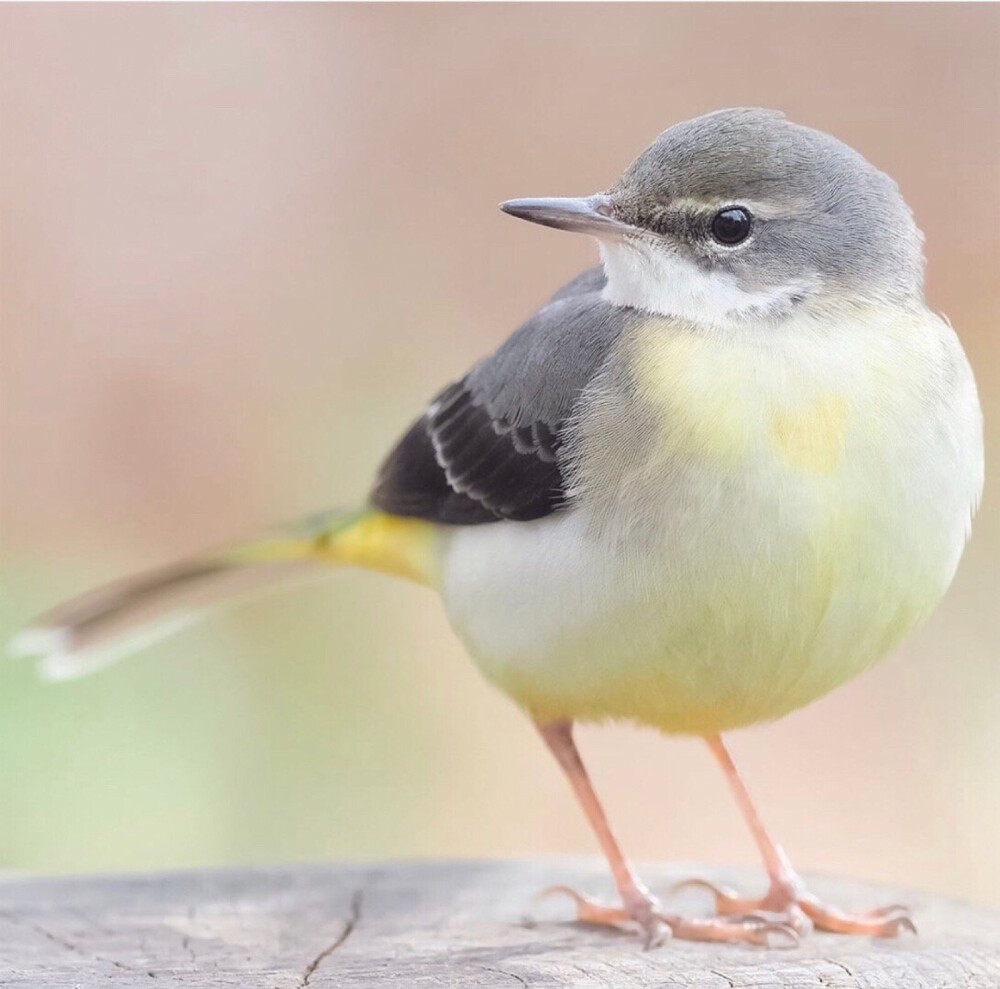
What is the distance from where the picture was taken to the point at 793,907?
5078 millimetres

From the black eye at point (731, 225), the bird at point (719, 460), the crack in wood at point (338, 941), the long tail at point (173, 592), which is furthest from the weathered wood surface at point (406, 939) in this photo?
the black eye at point (731, 225)

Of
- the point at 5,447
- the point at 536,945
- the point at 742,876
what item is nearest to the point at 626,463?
the point at 536,945

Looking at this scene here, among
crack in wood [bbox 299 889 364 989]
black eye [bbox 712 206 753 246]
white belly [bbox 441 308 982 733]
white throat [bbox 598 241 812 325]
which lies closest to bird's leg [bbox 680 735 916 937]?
white belly [bbox 441 308 982 733]

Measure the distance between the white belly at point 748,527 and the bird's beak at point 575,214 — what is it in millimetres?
331

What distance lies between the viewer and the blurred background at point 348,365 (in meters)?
7.95

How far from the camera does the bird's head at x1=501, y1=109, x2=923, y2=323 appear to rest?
14.4ft

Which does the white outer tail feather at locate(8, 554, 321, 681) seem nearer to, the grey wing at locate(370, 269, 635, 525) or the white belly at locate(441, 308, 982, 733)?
the grey wing at locate(370, 269, 635, 525)

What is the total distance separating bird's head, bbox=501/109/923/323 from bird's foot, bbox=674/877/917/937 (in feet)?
6.16

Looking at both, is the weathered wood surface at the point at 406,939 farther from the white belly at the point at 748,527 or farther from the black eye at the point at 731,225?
the black eye at the point at 731,225

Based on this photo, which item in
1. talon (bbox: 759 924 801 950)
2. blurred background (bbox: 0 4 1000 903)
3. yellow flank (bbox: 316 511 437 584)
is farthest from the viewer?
blurred background (bbox: 0 4 1000 903)

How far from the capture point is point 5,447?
927 centimetres

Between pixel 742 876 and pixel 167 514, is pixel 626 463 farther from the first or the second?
pixel 167 514

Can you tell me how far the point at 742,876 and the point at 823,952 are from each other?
1147mm

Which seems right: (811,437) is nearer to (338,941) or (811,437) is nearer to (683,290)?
(683,290)
